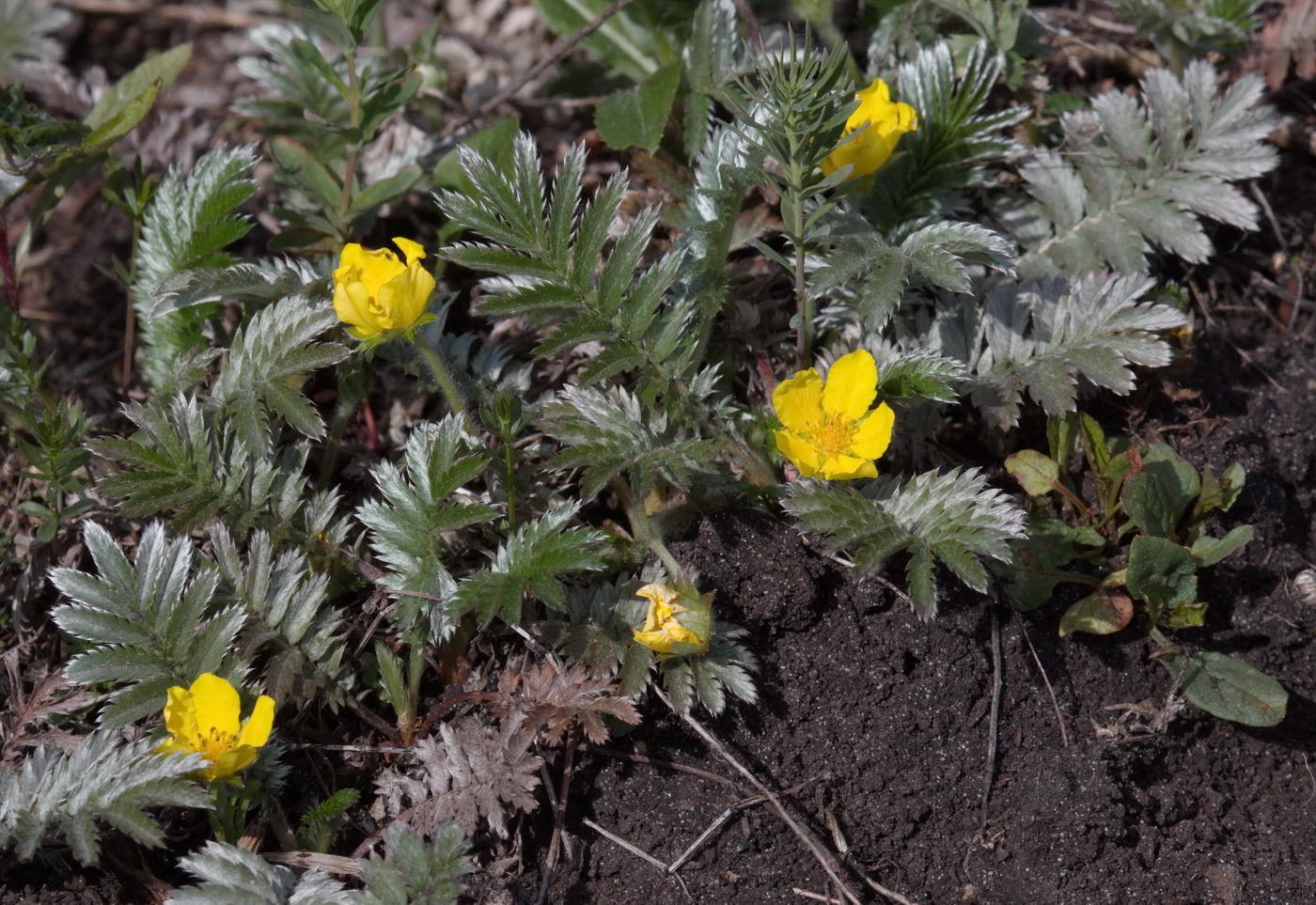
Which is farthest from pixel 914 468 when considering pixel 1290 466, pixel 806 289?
pixel 1290 466

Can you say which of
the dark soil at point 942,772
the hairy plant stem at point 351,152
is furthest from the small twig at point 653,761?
the hairy plant stem at point 351,152

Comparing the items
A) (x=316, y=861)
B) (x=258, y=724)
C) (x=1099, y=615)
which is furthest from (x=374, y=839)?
(x=1099, y=615)

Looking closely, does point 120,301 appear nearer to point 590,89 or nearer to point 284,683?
point 590,89

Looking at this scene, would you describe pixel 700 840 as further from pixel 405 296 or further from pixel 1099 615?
pixel 405 296

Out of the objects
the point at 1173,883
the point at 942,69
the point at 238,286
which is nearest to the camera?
the point at 1173,883

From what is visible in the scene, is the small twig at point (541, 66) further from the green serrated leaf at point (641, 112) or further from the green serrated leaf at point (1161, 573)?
the green serrated leaf at point (1161, 573)

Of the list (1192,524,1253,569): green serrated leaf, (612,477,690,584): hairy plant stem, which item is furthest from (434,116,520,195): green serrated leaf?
(1192,524,1253,569): green serrated leaf

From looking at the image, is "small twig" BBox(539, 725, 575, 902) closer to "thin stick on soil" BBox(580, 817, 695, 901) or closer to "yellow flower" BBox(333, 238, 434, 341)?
"thin stick on soil" BBox(580, 817, 695, 901)
